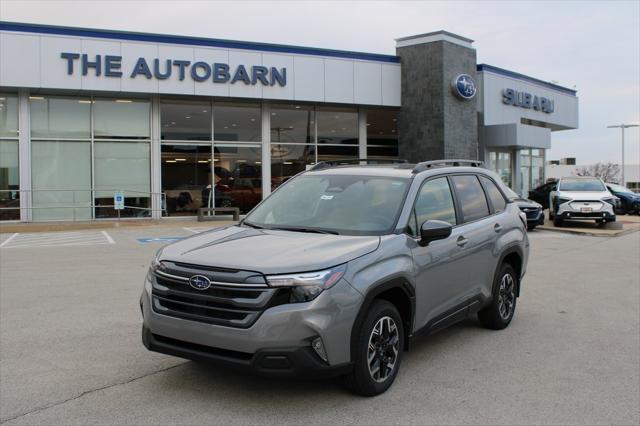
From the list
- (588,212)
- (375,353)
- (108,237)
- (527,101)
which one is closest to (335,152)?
(588,212)

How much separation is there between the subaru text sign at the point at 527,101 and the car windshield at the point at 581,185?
346 inches

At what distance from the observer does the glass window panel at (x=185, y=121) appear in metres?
21.5

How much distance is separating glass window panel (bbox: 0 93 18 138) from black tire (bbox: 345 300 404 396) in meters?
18.8

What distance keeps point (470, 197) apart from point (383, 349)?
2225mm

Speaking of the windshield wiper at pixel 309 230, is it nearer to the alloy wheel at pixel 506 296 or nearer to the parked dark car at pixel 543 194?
the alloy wheel at pixel 506 296

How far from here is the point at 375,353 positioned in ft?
14.1

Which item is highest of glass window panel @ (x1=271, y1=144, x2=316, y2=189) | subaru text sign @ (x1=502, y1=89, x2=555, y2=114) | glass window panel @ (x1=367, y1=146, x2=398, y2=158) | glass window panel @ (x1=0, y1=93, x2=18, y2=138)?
subaru text sign @ (x1=502, y1=89, x2=555, y2=114)

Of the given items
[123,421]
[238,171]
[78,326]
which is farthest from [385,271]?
[238,171]

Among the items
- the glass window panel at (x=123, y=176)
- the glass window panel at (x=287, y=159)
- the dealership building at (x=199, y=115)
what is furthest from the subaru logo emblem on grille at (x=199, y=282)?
the glass window panel at (x=287, y=159)

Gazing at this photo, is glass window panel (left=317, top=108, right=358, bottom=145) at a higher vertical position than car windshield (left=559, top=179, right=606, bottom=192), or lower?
higher

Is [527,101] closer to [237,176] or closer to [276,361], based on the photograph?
[237,176]

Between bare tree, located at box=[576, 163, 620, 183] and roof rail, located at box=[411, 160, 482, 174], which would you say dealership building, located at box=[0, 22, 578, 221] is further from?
bare tree, located at box=[576, 163, 620, 183]

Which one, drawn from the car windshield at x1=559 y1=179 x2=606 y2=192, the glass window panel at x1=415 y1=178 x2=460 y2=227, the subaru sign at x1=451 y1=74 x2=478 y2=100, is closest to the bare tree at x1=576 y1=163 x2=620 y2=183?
the subaru sign at x1=451 y1=74 x2=478 y2=100

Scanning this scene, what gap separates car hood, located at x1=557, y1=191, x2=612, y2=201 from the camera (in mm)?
18891
